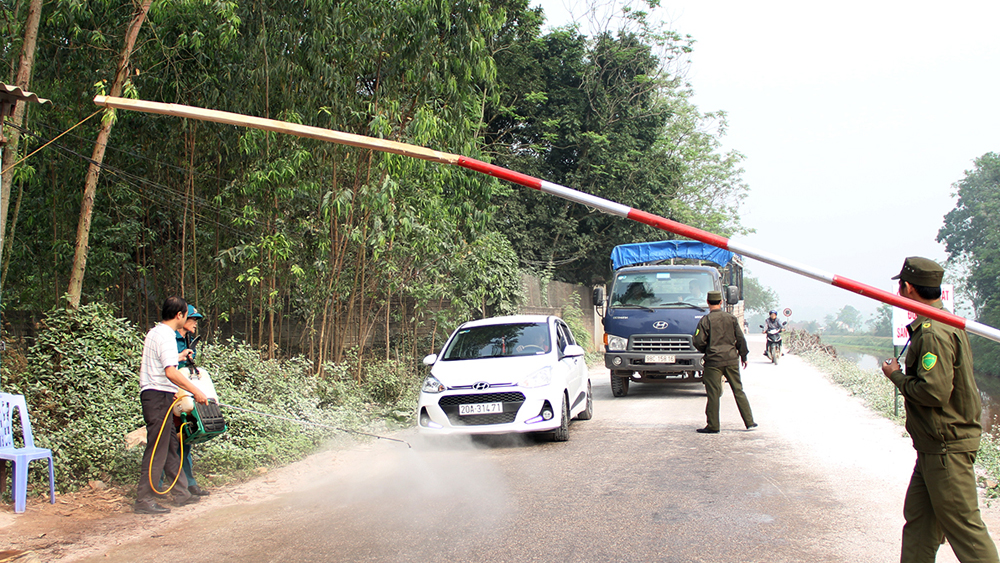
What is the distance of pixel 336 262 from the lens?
11.9 metres

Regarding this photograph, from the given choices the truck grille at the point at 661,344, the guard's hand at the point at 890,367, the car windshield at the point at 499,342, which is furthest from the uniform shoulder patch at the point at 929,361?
the truck grille at the point at 661,344

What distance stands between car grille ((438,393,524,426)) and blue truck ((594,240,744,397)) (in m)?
5.25

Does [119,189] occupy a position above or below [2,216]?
above

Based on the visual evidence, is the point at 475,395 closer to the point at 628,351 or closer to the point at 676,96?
the point at 628,351

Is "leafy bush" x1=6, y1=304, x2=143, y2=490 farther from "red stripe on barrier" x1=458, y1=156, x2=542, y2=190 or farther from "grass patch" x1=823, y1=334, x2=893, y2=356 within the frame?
"grass patch" x1=823, y1=334, x2=893, y2=356

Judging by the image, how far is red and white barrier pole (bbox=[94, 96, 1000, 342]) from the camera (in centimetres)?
306

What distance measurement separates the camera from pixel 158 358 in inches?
236

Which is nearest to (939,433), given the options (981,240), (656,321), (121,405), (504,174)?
(504,174)

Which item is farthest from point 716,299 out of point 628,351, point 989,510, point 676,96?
point 676,96

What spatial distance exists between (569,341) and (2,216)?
724 centimetres

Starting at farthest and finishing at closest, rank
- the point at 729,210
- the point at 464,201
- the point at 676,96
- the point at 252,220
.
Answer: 1. the point at 729,210
2. the point at 676,96
3. the point at 464,201
4. the point at 252,220

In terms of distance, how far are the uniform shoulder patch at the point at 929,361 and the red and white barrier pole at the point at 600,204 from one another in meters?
0.55

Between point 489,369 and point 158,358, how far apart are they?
403 cm

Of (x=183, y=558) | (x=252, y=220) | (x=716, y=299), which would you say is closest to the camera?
(x=183, y=558)
